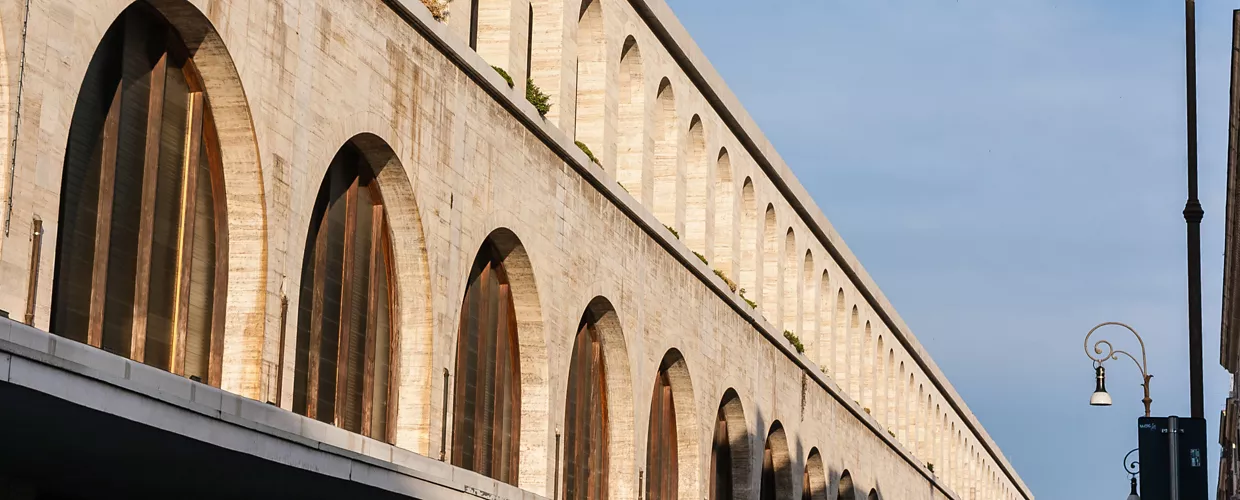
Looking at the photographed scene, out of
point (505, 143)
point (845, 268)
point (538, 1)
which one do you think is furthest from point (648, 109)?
point (845, 268)

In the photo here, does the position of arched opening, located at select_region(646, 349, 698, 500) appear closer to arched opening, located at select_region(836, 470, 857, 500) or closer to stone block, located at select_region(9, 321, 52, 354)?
arched opening, located at select_region(836, 470, 857, 500)

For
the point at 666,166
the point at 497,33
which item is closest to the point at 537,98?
the point at 497,33

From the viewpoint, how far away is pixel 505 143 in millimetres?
22812

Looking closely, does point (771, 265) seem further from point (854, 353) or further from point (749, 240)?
point (854, 353)

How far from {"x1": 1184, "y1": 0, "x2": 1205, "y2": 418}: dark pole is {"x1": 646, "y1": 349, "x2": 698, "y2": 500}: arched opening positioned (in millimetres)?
11336

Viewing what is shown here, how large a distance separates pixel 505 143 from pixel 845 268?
26.4m

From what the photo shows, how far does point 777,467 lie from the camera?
3828 centimetres

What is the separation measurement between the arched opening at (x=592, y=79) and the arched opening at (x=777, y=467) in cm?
1244

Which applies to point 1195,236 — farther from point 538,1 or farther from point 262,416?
point 262,416

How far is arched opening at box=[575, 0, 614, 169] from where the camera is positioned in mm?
27125

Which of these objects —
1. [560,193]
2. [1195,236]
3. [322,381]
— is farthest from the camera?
[560,193]

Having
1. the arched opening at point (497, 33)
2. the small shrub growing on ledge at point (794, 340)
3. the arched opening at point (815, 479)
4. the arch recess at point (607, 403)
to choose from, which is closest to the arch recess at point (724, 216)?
the small shrub growing on ledge at point (794, 340)

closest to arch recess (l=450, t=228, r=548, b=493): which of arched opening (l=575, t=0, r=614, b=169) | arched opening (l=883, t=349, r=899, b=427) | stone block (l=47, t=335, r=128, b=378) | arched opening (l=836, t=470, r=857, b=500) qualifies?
arched opening (l=575, t=0, r=614, b=169)

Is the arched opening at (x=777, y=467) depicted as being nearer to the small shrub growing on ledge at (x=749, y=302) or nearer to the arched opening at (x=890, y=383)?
the small shrub growing on ledge at (x=749, y=302)
